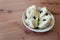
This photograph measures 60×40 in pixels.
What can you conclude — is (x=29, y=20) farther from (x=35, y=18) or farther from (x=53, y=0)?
(x=53, y=0)

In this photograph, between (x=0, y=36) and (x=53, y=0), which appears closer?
(x=0, y=36)

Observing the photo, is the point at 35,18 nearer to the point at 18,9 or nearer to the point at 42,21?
Result: the point at 42,21

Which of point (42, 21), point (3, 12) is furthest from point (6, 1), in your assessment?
point (42, 21)

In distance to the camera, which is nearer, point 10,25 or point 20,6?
point 10,25

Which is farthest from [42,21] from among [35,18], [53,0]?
[53,0]

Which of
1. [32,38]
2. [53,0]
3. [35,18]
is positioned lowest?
[32,38]

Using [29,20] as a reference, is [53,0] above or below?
above
